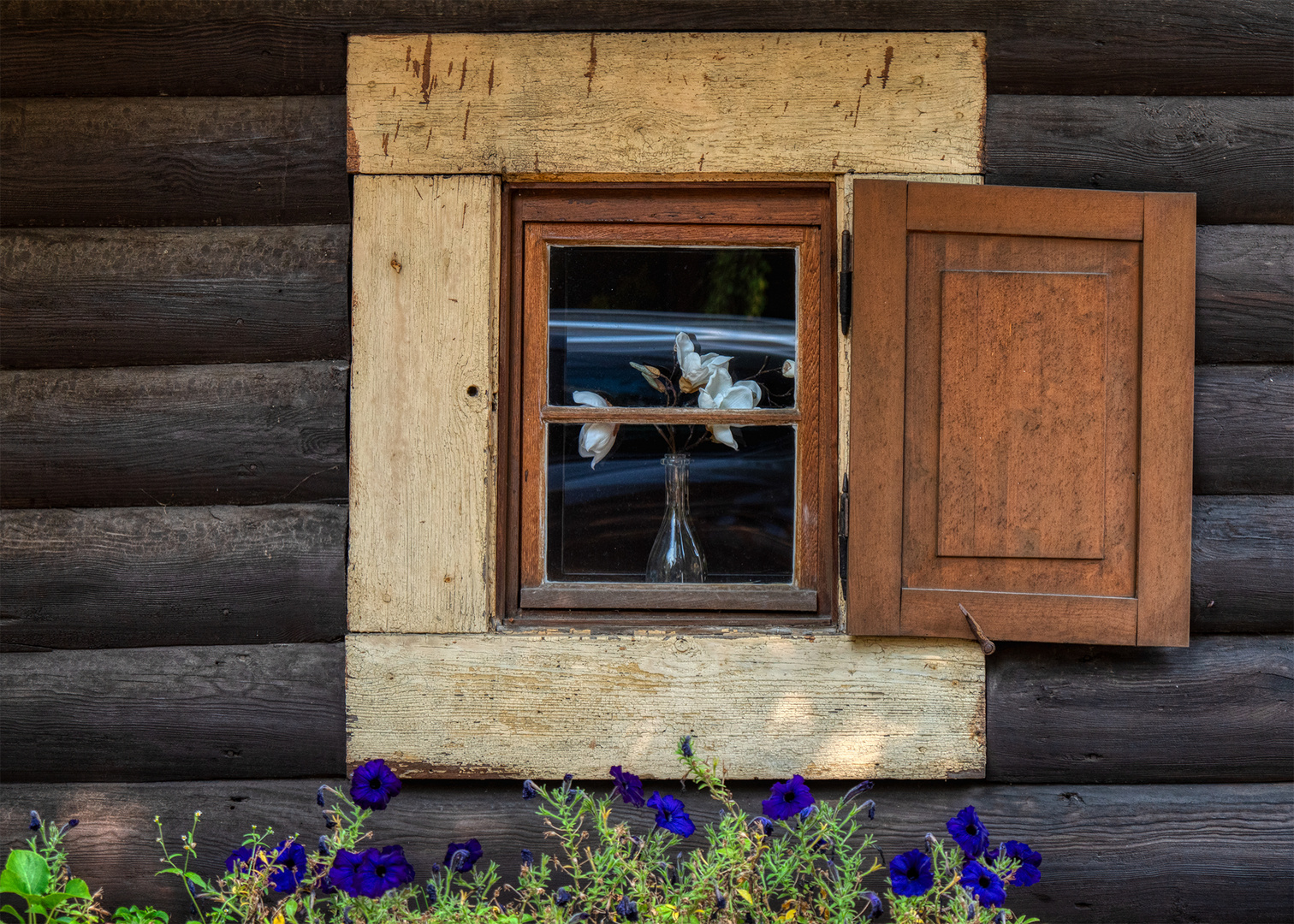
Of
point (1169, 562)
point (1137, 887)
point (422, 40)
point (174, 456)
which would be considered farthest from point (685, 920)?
point (422, 40)

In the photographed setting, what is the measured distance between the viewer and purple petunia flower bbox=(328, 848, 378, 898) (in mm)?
1646

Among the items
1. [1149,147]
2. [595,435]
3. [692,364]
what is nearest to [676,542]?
[595,435]

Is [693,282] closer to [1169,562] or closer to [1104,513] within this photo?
[1104,513]

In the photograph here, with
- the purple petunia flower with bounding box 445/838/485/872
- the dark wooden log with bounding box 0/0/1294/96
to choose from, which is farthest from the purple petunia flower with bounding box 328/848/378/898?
the dark wooden log with bounding box 0/0/1294/96

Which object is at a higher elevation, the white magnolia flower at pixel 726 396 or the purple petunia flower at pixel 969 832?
the white magnolia flower at pixel 726 396

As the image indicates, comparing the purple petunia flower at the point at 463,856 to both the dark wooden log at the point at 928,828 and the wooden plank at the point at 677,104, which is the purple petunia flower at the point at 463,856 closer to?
the dark wooden log at the point at 928,828

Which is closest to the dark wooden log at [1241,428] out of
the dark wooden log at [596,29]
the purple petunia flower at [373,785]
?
the dark wooden log at [596,29]

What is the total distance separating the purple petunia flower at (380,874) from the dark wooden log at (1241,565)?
5.62ft

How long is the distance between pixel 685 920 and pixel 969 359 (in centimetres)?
123

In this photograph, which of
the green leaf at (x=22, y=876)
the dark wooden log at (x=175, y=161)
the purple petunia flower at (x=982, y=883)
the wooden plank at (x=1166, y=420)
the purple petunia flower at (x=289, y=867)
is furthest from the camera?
the dark wooden log at (x=175, y=161)

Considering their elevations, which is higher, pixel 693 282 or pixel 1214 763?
pixel 693 282

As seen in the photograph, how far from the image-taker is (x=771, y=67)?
2.05m

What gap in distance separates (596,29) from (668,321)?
649mm

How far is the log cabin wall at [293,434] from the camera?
2.07 metres
